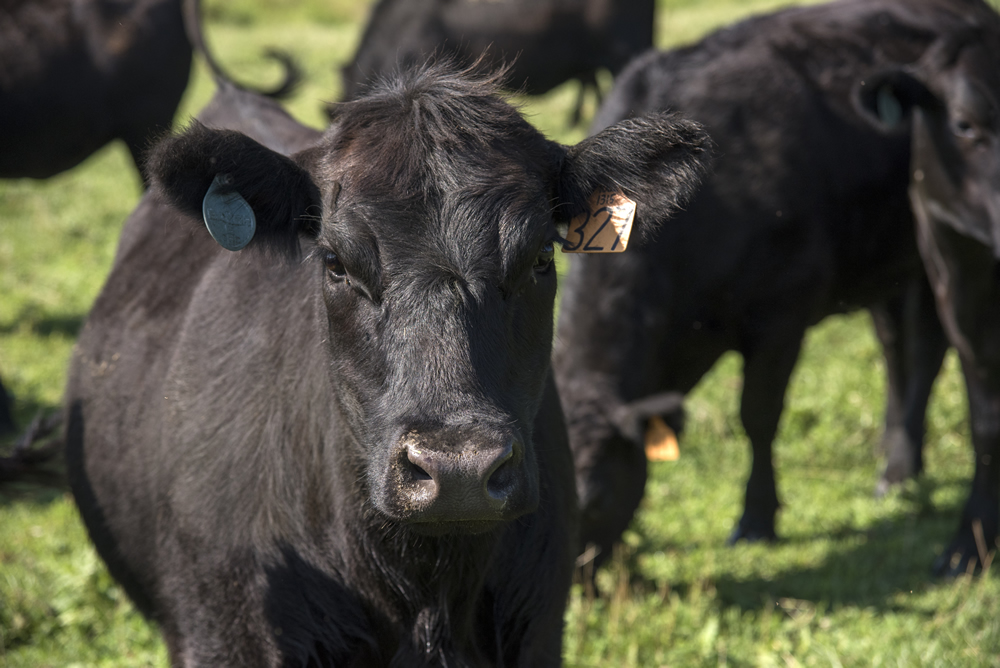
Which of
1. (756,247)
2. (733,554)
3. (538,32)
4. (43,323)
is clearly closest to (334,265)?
(756,247)

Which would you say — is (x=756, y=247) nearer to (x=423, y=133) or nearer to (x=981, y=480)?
(x=981, y=480)

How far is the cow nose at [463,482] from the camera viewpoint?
2.09m

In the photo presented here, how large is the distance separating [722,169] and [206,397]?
2.99 m

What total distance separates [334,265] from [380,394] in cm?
36

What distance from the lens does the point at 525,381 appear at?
2.51 meters

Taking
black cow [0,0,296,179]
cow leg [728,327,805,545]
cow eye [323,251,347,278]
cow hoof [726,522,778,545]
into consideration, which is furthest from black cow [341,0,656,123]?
cow eye [323,251,347,278]

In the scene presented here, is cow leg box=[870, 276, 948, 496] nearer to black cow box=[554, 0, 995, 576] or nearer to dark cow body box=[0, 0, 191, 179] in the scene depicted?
black cow box=[554, 0, 995, 576]

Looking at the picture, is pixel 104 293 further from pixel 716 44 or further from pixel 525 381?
pixel 716 44

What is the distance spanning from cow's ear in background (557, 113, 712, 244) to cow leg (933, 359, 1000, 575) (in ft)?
9.64

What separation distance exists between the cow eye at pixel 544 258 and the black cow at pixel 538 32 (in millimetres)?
8368

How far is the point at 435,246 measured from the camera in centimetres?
239

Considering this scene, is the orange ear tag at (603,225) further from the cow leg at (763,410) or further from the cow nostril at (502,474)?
the cow leg at (763,410)

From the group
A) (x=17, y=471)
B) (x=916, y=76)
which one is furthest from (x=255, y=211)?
(x=916, y=76)

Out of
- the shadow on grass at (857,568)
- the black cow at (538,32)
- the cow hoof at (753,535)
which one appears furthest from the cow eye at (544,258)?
the black cow at (538,32)
